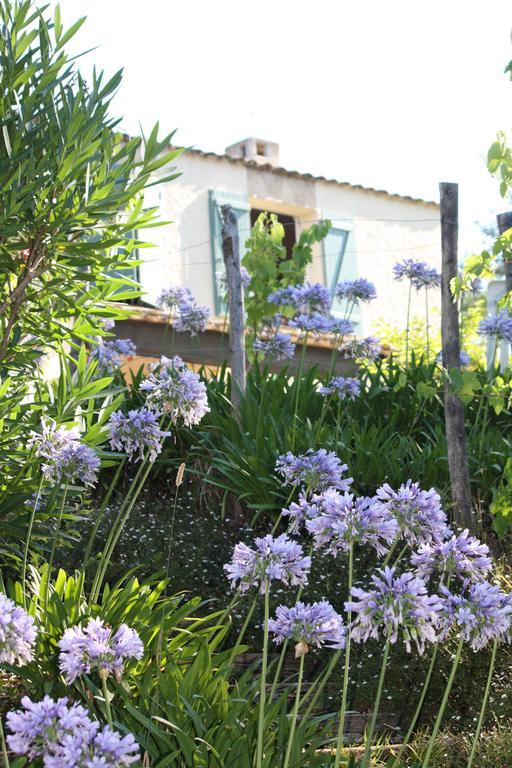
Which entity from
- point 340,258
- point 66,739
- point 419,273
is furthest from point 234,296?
point 340,258

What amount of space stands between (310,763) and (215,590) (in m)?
2.44

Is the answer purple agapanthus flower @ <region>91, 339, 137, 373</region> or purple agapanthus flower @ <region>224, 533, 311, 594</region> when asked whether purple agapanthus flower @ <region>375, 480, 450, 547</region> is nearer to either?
purple agapanthus flower @ <region>224, 533, 311, 594</region>

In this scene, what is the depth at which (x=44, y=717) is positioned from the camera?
2.54m

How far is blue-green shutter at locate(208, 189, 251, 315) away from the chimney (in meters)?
1.82

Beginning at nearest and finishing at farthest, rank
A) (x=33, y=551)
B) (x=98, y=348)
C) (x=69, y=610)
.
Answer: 1. (x=69, y=610)
2. (x=33, y=551)
3. (x=98, y=348)

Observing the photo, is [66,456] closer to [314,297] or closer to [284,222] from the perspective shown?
[314,297]

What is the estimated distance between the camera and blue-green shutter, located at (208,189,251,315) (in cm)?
1596

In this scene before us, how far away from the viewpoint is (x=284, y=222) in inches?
707

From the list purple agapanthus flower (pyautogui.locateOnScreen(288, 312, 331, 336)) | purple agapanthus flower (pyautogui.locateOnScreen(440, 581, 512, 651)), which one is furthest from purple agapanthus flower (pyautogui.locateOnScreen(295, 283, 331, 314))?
purple agapanthus flower (pyautogui.locateOnScreen(440, 581, 512, 651))

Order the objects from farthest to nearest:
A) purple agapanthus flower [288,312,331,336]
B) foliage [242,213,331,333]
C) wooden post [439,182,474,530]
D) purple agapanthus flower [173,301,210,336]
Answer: foliage [242,213,331,333]
purple agapanthus flower [173,301,210,336]
purple agapanthus flower [288,312,331,336]
wooden post [439,182,474,530]

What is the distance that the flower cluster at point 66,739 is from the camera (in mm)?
2449

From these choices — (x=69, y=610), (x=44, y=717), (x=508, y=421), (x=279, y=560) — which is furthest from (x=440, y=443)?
(x=44, y=717)

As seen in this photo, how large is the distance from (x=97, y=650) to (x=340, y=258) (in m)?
15.3

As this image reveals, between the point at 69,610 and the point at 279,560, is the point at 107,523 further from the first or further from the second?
the point at 279,560
